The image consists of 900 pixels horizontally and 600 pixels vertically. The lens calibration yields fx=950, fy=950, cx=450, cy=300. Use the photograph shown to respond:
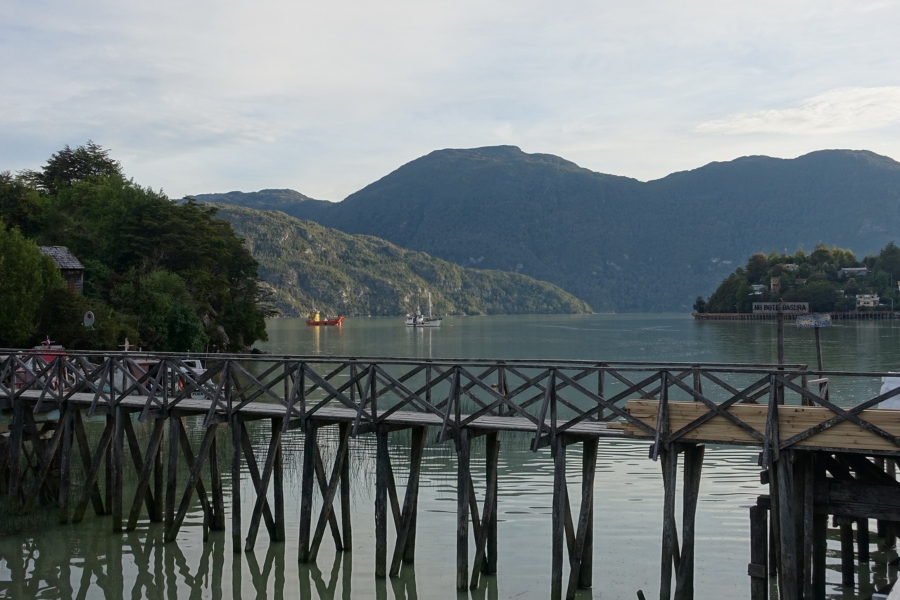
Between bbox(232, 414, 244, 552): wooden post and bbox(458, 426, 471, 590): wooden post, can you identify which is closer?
bbox(458, 426, 471, 590): wooden post

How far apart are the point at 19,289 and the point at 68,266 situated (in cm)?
1137

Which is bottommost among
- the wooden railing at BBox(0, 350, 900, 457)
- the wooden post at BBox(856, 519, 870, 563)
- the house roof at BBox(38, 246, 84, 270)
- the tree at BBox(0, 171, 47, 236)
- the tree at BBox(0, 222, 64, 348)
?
the wooden post at BBox(856, 519, 870, 563)

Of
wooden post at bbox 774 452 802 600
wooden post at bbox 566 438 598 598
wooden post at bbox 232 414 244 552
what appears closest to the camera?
wooden post at bbox 774 452 802 600

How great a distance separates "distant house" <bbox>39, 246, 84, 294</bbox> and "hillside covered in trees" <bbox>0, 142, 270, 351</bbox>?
3.75ft

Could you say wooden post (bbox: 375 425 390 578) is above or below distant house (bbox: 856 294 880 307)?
below

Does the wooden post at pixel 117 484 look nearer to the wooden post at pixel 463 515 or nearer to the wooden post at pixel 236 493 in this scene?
the wooden post at pixel 236 493

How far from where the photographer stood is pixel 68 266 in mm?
55062

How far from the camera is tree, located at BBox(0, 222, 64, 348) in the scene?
140 ft

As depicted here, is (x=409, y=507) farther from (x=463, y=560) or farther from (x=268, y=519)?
(x=268, y=519)

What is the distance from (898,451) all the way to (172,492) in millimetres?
A: 14331

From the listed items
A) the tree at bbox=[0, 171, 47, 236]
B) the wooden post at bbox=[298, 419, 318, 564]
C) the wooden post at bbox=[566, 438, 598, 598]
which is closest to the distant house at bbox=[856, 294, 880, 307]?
the tree at bbox=[0, 171, 47, 236]

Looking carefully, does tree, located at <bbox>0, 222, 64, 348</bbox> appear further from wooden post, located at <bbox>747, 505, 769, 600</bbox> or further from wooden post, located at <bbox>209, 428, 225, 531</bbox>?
wooden post, located at <bbox>747, 505, 769, 600</bbox>

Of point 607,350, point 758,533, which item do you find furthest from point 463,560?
point 607,350

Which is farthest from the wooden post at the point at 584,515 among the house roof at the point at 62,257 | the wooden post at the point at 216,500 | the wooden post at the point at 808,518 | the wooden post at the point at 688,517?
the house roof at the point at 62,257
